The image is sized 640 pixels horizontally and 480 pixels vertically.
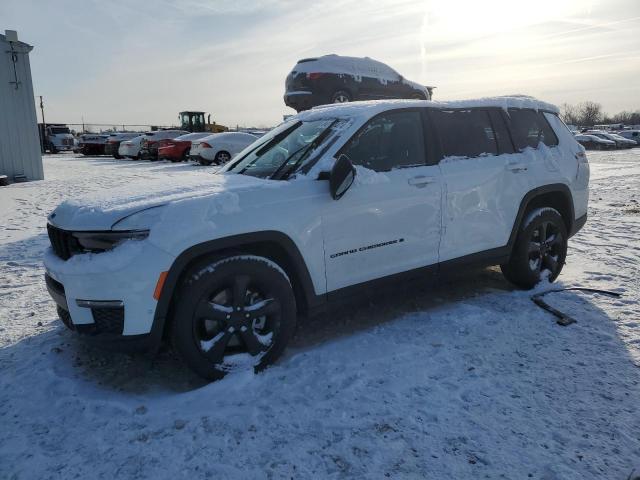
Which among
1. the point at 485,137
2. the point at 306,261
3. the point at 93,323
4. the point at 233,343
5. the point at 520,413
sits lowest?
the point at 520,413

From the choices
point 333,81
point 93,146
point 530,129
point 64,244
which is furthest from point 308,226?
point 93,146

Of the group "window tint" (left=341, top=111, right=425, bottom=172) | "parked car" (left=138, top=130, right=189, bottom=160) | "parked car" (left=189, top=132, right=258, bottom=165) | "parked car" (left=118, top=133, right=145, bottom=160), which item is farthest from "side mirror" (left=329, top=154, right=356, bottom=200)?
"parked car" (left=118, top=133, right=145, bottom=160)

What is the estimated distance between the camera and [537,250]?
466 centimetres

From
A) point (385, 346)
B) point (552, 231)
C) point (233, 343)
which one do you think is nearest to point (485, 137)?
point (552, 231)

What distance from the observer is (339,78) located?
35.4 ft

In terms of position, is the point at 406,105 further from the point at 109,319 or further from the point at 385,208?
the point at 109,319

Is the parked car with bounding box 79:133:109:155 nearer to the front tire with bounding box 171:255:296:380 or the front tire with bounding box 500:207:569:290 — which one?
the front tire with bounding box 500:207:569:290

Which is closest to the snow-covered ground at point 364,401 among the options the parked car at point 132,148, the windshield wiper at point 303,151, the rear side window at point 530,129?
the windshield wiper at point 303,151

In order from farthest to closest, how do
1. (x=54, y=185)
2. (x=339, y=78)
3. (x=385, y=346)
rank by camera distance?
(x=54, y=185)
(x=339, y=78)
(x=385, y=346)

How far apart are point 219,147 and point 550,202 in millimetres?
14917

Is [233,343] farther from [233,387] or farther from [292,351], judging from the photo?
[292,351]

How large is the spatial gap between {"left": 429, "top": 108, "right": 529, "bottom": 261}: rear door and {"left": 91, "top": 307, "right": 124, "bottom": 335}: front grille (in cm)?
249

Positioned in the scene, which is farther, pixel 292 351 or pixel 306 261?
pixel 292 351

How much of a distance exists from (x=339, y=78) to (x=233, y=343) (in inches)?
346
